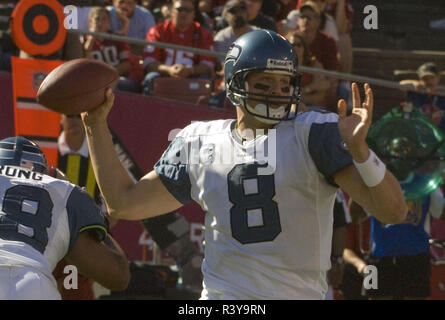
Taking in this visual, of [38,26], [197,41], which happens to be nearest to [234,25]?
[197,41]

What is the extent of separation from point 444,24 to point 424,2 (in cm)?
49

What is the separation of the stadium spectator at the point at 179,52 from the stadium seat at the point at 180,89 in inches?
3.0

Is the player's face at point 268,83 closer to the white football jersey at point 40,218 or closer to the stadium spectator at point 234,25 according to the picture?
the white football jersey at point 40,218

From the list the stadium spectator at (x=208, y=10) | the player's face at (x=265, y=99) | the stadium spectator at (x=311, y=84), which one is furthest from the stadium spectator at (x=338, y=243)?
the stadium spectator at (x=208, y=10)

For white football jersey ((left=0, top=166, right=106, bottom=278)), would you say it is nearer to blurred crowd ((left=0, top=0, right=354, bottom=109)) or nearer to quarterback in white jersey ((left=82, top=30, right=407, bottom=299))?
quarterback in white jersey ((left=82, top=30, right=407, bottom=299))

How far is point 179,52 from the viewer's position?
27.2 ft

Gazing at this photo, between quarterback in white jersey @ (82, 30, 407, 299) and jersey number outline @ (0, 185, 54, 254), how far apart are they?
384 millimetres

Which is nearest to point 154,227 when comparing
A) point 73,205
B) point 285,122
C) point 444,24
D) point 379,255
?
point 379,255

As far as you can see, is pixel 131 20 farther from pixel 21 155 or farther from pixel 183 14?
pixel 21 155

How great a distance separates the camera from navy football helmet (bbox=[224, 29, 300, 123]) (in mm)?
3561

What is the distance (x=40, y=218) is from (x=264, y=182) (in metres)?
1.01

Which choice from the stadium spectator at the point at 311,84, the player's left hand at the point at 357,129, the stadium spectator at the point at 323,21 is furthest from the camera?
the stadium spectator at the point at 323,21

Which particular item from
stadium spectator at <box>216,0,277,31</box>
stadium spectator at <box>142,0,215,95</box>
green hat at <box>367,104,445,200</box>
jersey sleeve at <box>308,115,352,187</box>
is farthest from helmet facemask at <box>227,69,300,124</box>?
stadium spectator at <box>216,0,277,31</box>

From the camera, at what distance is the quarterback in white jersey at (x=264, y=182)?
3461 millimetres
